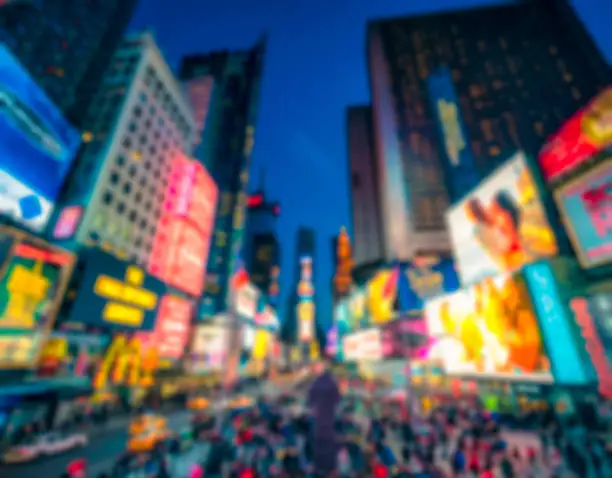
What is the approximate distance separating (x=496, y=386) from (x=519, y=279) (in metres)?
14.8

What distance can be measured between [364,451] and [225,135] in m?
62.4

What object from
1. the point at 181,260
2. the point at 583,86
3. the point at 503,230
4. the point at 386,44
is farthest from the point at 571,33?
the point at 181,260

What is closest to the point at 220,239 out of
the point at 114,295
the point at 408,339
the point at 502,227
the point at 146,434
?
the point at 114,295

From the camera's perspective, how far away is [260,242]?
144 metres

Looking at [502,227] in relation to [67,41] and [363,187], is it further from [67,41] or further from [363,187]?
[363,187]

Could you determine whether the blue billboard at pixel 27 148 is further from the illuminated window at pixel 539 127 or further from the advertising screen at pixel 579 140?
the illuminated window at pixel 539 127

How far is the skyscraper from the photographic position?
63531 millimetres

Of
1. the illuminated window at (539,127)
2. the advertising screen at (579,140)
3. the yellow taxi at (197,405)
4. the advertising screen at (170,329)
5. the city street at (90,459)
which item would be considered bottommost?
the city street at (90,459)

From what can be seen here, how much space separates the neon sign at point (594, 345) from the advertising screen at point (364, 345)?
28705 millimetres

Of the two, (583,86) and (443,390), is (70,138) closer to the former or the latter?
(443,390)

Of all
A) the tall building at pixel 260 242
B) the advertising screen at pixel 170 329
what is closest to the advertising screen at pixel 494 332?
the advertising screen at pixel 170 329

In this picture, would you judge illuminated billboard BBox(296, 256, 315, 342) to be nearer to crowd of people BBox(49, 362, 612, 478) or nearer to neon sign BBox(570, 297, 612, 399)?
crowd of people BBox(49, 362, 612, 478)

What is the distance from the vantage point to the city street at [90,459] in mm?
11258

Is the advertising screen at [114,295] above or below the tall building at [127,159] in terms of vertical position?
below
